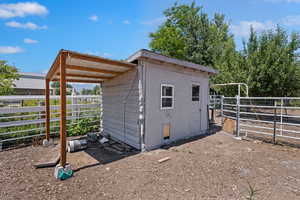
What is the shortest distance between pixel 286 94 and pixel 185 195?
38.0ft

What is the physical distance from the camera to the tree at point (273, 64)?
878 centimetres

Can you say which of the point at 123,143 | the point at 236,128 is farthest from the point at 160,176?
the point at 236,128

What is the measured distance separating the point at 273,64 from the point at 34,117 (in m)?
12.8

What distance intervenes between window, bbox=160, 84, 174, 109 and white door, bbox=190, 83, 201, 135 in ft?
4.18

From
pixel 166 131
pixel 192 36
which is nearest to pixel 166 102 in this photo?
pixel 166 131

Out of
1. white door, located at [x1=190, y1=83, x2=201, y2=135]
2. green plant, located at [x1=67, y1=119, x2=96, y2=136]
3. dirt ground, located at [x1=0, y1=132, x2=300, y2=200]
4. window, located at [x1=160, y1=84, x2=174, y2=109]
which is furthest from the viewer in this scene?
green plant, located at [x1=67, y1=119, x2=96, y2=136]

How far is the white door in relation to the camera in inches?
242

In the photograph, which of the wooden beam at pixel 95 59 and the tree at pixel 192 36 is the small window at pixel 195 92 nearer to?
the wooden beam at pixel 95 59

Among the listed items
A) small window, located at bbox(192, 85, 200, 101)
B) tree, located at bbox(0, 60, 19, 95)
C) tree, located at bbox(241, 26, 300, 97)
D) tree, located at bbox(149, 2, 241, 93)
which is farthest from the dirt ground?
tree, located at bbox(149, 2, 241, 93)

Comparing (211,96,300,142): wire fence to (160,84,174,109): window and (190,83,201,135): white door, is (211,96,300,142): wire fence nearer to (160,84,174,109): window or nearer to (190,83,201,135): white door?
(190,83,201,135): white door

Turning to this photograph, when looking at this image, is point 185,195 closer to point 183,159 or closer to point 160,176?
point 160,176

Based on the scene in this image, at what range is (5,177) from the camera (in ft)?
9.90

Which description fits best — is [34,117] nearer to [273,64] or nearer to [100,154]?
[100,154]

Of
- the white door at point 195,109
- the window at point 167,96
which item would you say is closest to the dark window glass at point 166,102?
the window at point 167,96
